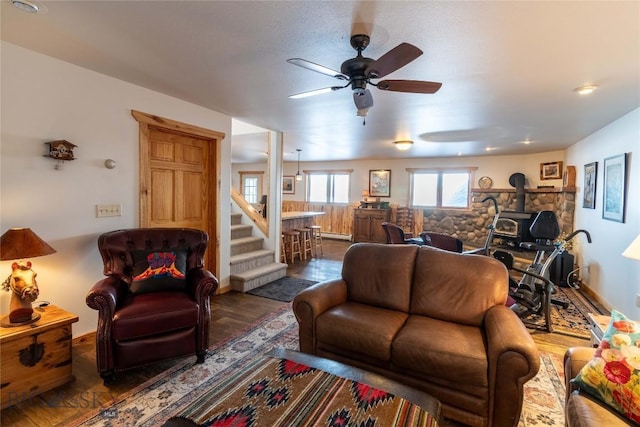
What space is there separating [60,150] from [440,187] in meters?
7.69

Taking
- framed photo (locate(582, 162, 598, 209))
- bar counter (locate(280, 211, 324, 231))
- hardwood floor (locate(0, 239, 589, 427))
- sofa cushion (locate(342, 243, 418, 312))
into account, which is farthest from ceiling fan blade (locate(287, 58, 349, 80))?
framed photo (locate(582, 162, 598, 209))

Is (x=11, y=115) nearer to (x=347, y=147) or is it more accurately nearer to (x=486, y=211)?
(x=347, y=147)

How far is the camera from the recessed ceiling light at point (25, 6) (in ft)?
5.67

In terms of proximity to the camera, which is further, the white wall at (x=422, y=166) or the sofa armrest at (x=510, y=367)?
the white wall at (x=422, y=166)

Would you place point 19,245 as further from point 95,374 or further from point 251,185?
point 251,185

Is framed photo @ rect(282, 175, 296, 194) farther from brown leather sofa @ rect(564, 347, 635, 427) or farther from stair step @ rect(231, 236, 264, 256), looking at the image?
brown leather sofa @ rect(564, 347, 635, 427)

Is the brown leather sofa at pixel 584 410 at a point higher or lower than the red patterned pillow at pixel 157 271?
lower

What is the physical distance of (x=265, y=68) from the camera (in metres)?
2.57

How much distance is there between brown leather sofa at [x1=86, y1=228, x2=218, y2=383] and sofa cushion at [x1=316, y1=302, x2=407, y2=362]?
0.98 meters

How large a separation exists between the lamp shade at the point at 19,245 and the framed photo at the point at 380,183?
7701mm

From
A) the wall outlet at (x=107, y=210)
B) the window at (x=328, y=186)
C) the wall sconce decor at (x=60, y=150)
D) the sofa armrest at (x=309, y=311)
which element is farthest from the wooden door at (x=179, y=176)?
the window at (x=328, y=186)

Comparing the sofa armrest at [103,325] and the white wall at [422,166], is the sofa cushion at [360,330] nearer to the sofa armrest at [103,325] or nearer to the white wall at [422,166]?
the sofa armrest at [103,325]

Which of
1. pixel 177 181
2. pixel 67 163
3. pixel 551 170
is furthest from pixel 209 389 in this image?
pixel 551 170

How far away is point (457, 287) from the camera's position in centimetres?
238
